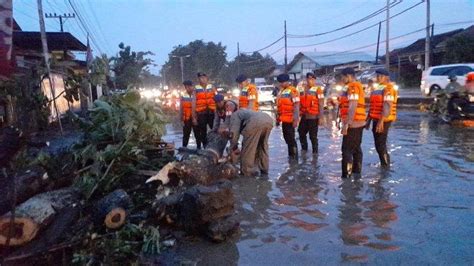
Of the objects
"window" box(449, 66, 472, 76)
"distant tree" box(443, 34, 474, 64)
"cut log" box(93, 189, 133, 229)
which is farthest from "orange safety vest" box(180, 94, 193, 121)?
"distant tree" box(443, 34, 474, 64)

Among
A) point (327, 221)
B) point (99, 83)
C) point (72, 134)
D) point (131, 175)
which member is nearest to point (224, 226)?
point (327, 221)

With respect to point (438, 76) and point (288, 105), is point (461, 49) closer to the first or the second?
point (438, 76)

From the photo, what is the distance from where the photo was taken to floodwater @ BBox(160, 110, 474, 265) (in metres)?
4.21

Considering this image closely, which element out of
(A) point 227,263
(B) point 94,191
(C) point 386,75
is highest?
(C) point 386,75

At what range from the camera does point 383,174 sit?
7.49m

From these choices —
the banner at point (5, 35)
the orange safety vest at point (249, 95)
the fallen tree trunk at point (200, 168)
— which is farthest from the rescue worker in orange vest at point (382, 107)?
the banner at point (5, 35)

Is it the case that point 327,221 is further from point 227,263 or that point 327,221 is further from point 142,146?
point 142,146

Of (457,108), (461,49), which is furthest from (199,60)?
(457,108)

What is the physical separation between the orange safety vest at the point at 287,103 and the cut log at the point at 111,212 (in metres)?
4.87

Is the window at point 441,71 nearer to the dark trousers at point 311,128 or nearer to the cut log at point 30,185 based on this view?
the dark trousers at point 311,128

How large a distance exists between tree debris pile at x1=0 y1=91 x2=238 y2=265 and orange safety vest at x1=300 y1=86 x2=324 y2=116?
9.22ft

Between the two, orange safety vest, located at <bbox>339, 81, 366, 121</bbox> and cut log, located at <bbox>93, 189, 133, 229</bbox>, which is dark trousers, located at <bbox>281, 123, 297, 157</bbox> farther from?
cut log, located at <bbox>93, 189, 133, 229</bbox>

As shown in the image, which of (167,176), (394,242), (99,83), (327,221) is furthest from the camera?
(99,83)

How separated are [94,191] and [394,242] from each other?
373cm
